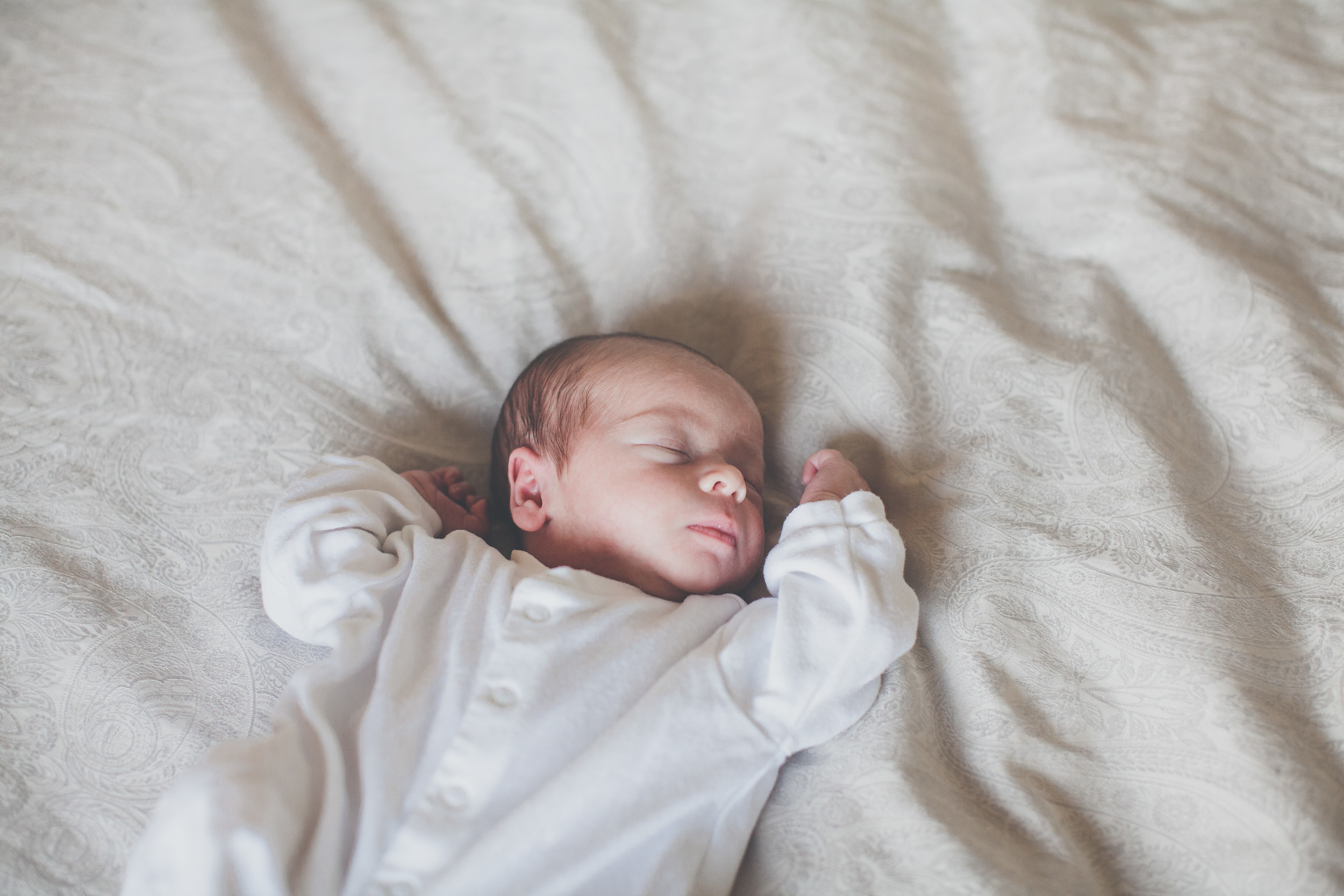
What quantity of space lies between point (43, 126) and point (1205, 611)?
65.7 inches

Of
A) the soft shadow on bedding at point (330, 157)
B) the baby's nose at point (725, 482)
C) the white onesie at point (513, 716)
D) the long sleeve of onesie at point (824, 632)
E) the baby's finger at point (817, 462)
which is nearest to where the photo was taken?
the white onesie at point (513, 716)

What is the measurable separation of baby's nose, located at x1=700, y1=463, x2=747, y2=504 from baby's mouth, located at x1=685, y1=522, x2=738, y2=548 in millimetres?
39

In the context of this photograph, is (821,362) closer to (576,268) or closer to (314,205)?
(576,268)

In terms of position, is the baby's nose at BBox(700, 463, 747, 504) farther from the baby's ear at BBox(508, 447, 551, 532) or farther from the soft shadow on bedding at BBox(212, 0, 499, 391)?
the soft shadow on bedding at BBox(212, 0, 499, 391)

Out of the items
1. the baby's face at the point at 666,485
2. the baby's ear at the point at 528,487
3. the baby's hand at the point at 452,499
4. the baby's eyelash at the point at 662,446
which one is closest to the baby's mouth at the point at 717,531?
the baby's face at the point at 666,485

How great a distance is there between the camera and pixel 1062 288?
1.33 metres

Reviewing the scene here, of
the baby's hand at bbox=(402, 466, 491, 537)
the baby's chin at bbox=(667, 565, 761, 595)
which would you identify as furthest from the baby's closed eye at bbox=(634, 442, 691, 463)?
the baby's hand at bbox=(402, 466, 491, 537)

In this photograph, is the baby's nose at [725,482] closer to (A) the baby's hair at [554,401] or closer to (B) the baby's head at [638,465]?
(B) the baby's head at [638,465]

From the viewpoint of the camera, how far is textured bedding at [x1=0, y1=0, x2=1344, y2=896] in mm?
932

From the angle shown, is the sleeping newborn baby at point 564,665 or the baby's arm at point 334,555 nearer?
the sleeping newborn baby at point 564,665

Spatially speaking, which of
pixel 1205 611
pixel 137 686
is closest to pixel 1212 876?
pixel 1205 611

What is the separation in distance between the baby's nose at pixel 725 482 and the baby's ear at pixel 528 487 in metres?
0.23

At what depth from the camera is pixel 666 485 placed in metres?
1.10

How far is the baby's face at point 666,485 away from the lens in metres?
1.10
